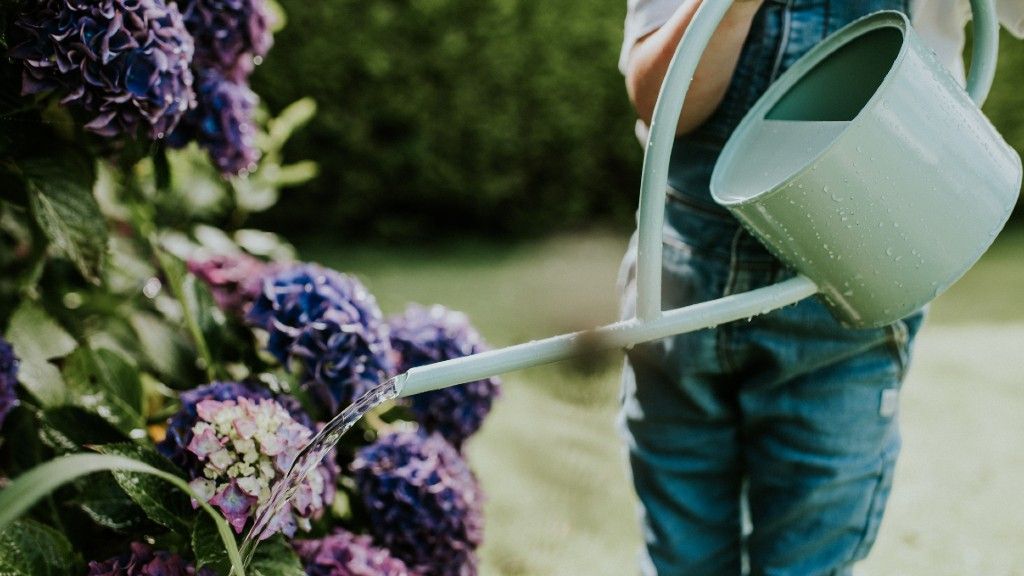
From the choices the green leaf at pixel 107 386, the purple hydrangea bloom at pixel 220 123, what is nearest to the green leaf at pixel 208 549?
the green leaf at pixel 107 386

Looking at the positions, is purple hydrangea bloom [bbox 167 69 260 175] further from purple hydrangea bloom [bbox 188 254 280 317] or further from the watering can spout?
the watering can spout

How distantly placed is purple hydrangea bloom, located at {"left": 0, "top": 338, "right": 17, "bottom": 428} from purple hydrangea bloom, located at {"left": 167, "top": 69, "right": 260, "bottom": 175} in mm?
389

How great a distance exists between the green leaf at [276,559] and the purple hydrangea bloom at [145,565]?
6 centimetres

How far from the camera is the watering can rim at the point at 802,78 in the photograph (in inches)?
37.8

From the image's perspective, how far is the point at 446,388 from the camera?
1.71 meters

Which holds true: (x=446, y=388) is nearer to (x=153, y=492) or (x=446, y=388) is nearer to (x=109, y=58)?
(x=153, y=492)

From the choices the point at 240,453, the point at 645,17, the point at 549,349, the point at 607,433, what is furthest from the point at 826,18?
the point at 607,433

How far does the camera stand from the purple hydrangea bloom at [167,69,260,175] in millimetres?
1458

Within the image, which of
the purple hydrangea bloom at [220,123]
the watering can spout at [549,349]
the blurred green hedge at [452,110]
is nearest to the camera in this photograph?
the watering can spout at [549,349]

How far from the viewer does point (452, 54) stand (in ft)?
14.1

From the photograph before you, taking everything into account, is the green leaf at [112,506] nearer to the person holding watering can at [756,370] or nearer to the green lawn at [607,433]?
the person holding watering can at [756,370]

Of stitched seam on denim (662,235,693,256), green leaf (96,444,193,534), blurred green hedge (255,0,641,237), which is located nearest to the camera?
green leaf (96,444,193,534)

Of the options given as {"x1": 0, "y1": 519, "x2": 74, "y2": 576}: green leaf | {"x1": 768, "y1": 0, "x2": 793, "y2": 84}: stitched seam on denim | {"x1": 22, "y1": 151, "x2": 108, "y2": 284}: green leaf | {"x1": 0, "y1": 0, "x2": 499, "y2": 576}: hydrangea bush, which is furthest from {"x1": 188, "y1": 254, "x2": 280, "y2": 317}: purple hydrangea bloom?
{"x1": 768, "y1": 0, "x2": 793, "y2": 84}: stitched seam on denim

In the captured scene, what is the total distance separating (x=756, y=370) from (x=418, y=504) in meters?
0.55
